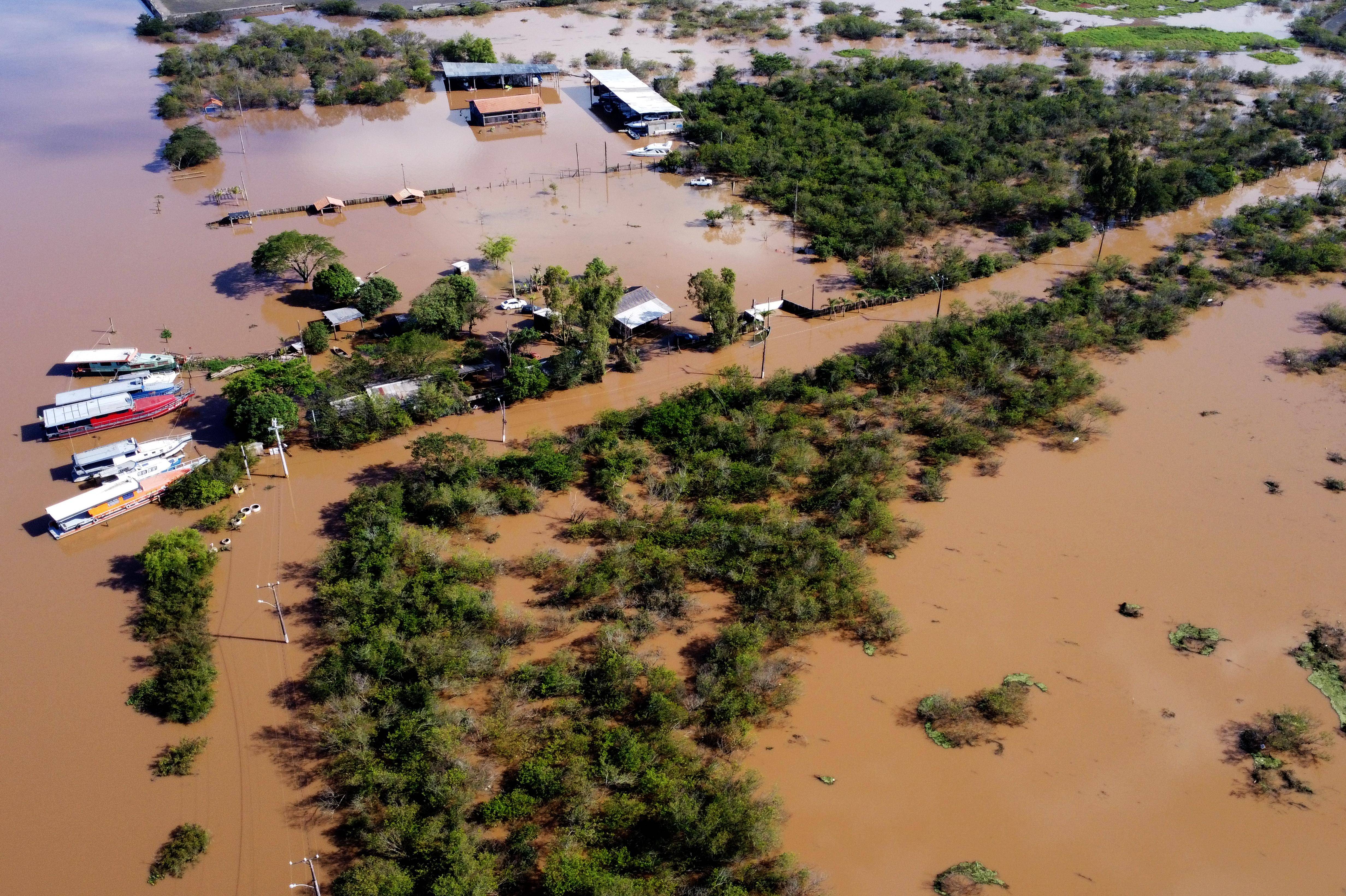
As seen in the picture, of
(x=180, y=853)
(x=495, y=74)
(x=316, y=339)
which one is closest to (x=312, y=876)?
(x=180, y=853)

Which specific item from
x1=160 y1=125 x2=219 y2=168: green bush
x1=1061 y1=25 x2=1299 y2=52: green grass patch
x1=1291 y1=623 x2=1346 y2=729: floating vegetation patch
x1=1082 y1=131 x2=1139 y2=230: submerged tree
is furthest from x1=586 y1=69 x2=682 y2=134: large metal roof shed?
x1=1291 y1=623 x2=1346 y2=729: floating vegetation patch

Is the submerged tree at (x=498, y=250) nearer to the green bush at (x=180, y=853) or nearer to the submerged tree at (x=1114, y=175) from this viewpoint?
the green bush at (x=180, y=853)

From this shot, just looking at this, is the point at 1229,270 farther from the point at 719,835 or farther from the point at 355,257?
the point at 355,257

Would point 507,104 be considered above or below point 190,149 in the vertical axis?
above

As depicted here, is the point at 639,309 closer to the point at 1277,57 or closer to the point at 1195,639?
the point at 1195,639

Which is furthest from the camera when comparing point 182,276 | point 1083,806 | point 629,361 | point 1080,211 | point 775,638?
point 1080,211

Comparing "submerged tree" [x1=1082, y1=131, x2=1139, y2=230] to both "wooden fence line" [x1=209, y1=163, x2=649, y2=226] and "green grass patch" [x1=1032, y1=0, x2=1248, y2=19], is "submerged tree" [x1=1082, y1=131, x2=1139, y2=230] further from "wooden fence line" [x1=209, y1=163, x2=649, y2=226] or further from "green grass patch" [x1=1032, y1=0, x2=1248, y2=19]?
"green grass patch" [x1=1032, y1=0, x2=1248, y2=19]

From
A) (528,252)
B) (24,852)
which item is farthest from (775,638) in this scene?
(528,252)
